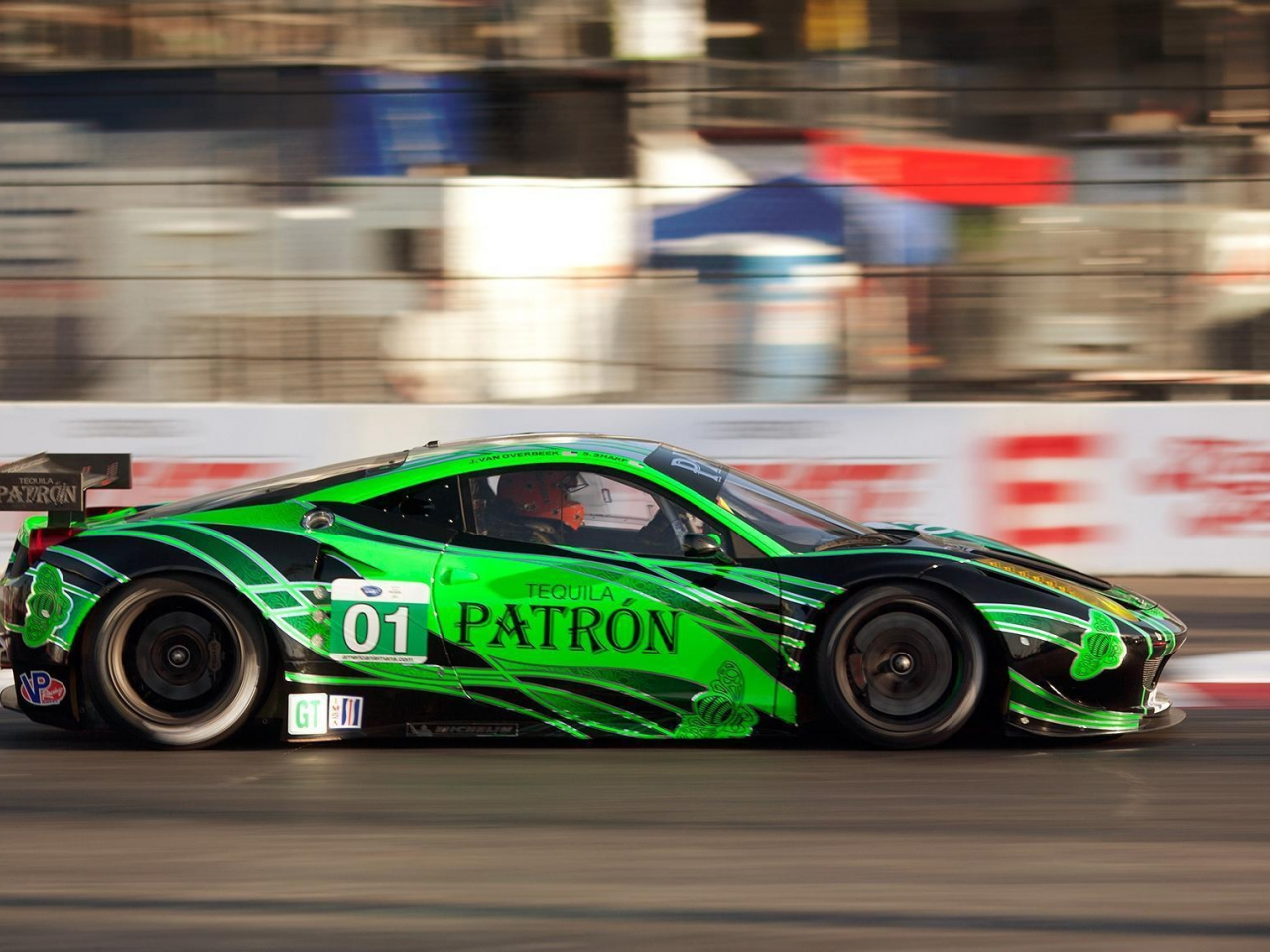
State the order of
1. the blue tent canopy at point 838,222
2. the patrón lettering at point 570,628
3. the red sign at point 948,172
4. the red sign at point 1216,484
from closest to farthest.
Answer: the patrón lettering at point 570,628 → the red sign at point 1216,484 → the blue tent canopy at point 838,222 → the red sign at point 948,172

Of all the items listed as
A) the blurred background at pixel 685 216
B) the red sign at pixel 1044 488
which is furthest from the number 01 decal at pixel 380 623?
the red sign at pixel 1044 488

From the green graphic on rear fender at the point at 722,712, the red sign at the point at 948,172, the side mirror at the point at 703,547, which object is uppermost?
the red sign at the point at 948,172

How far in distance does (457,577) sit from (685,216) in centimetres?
658

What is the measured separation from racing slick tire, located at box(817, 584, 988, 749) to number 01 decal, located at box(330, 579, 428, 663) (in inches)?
54.8

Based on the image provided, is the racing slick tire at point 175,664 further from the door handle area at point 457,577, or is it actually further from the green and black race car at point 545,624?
the door handle area at point 457,577

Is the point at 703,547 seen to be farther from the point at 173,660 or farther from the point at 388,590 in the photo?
the point at 173,660

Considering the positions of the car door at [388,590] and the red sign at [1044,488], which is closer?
the car door at [388,590]

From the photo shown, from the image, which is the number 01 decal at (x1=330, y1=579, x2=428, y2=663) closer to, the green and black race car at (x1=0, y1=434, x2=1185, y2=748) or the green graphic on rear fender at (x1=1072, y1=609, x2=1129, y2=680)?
the green and black race car at (x1=0, y1=434, x2=1185, y2=748)

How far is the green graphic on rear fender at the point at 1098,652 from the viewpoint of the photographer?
6.04 m

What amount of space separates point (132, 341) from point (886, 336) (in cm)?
517

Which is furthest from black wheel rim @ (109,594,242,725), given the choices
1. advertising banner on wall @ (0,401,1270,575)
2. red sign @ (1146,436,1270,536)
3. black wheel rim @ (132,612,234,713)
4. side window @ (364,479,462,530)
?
red sign @ (1146,436,1270,536)

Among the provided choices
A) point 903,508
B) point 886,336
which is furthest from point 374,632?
point 886,336

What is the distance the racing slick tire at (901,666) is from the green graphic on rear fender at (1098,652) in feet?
1.05

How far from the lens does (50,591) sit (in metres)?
6.25
